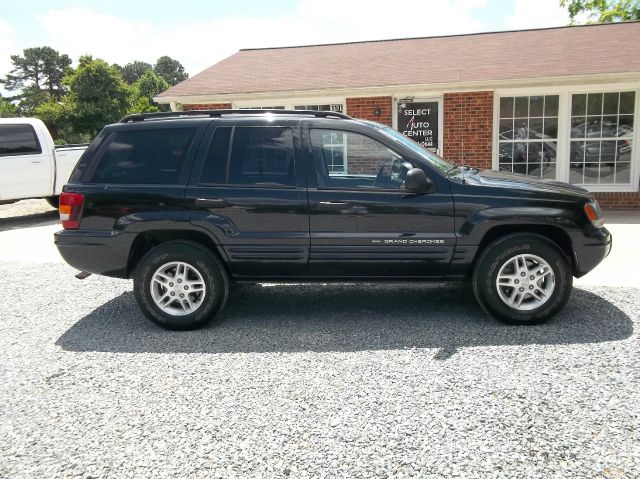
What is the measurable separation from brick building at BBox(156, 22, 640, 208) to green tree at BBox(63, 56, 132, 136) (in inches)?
944

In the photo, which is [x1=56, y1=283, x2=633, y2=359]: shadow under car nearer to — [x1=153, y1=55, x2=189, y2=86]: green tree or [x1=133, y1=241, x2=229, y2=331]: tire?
[x1=133, y1=241, x2=229, y2=331]: tire

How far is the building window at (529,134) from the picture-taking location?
10828mm

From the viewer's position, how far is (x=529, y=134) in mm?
10984

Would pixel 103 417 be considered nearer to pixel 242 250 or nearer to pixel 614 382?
pixel 242 250

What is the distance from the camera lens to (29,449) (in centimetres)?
290

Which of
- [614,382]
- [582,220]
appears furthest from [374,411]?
[582,220]

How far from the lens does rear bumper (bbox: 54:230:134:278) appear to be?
4.67 metres

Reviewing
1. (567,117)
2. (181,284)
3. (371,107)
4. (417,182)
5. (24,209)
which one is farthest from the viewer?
(24,209)

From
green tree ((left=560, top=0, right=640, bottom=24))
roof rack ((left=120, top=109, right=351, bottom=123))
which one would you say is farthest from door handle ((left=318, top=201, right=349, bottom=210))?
green tree ((left=560, top=0, right=640, bottom=24))

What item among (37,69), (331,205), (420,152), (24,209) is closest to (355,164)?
(331,205)

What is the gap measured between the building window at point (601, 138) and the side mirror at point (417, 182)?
7750 millimetres

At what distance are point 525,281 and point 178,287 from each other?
9.74 feet

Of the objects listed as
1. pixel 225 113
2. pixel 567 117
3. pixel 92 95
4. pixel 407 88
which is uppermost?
pixel 92 95

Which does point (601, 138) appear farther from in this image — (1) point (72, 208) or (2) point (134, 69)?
(2) point (134, 69)
